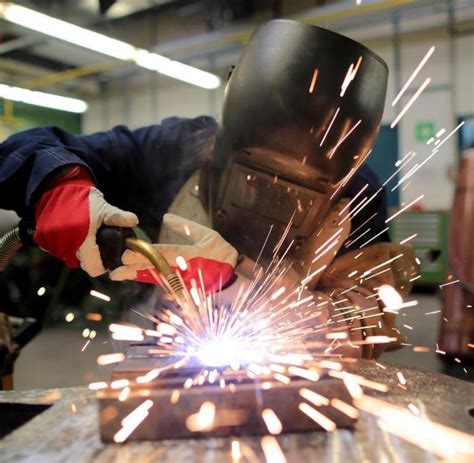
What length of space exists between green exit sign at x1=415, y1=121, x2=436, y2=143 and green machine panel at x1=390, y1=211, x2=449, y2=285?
2.30 feet

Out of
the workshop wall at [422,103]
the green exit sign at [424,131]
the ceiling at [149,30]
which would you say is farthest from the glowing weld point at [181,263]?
the green exit sign at [424,131]

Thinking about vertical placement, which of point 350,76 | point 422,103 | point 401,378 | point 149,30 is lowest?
point 422,103

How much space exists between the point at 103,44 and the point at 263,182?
3.59 metres

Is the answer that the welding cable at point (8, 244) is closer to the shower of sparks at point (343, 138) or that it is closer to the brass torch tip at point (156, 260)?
the brass torch tip at point (156, 260)

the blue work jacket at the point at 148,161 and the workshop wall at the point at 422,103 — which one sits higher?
the blue work jacket at the point at 148,161

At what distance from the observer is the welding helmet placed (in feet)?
3.43

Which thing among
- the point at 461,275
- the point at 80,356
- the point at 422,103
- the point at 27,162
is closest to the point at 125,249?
the point at 27,162

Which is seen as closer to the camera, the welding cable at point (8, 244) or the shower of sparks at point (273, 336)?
the shower of sparks at point (273, 336)

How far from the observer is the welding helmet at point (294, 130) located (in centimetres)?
105

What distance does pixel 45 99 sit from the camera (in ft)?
15.0

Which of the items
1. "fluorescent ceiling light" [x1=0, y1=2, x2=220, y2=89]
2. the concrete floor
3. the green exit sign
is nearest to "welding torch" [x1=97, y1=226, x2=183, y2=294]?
the concrete floor

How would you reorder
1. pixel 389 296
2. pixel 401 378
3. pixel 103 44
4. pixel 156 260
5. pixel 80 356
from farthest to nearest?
1. pixel 103 44
2. pixel 80 356
3. pixel 389 296
4. pixel 401 378
5. pixel 156 260

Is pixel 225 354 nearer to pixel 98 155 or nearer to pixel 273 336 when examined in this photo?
pixel 273 336

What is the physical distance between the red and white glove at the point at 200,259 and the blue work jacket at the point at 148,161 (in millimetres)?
190
